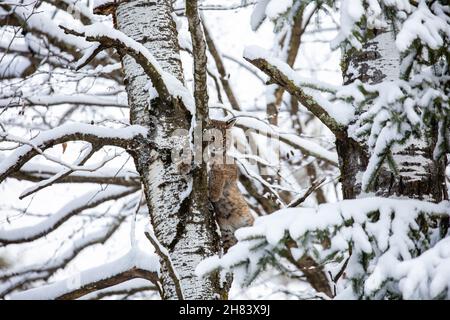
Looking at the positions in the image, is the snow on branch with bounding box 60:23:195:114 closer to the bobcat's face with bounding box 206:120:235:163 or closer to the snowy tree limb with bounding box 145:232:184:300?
→ the bobcat's face with bounding box 206:120:235:163

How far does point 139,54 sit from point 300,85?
0.80m

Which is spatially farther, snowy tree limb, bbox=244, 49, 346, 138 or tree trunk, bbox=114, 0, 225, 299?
tree trunk, bbox=114, 0, 225, 299

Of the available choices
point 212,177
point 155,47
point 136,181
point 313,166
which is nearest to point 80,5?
point 136,181

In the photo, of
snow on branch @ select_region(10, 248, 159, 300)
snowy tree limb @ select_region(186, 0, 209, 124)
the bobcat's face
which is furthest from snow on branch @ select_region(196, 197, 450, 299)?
snow on branch @ select_region(10, 248, 159, 300)

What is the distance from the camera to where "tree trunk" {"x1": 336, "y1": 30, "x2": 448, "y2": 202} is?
8.58 ft

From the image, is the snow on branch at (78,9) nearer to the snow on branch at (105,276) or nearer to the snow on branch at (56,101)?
the snow on branch at (56,101)

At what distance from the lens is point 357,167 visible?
2.70 m

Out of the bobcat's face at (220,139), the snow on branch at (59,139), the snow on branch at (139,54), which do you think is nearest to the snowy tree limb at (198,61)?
the bobcat's face at (220,139)

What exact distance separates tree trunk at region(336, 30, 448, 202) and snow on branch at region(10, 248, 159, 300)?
115 cm

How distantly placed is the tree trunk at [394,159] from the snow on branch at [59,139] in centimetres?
106

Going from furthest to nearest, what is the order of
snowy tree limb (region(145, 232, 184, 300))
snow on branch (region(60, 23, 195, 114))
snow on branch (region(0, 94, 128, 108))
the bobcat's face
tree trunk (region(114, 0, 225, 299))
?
snow on branch (region(0, 94, 128, 108))
the bobcat's face
tree trunk (region(114, 0, 225, 299))
snow on branch (region(60, 23, 195, 114))
snowy tree limb (region(145, 232, 184, 300))

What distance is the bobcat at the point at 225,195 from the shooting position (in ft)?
10.8
